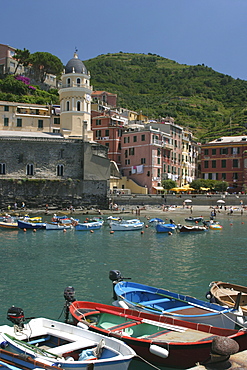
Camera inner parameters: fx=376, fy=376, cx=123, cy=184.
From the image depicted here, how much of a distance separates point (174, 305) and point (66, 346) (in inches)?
206

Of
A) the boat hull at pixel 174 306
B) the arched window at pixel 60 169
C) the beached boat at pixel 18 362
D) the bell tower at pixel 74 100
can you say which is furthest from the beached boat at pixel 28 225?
the beached boat at pixel 18 362

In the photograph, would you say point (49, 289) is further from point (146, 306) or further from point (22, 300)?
point (146, 306)

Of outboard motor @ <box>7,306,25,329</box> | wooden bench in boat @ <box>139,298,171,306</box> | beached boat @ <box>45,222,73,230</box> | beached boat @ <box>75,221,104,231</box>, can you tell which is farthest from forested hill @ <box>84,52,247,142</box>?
outboard motor @ <box>7,306,25,329</box>

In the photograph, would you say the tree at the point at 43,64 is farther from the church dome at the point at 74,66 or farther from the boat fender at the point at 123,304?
the boat fender at the point at 123,304

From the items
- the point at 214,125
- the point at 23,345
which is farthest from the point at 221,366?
the point at 214,125

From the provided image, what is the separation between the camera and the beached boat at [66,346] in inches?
364

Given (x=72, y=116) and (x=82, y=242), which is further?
(x=72, y=116)

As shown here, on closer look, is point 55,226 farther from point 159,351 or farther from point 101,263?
point 159,351

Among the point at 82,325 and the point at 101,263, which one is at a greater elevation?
the point at 82,325

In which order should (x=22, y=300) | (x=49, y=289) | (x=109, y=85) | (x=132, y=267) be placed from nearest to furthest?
1. (x=22, y=300)
2. (x=49, y=289)
3. (x=132, y=267)
4. (x=109, y=85)

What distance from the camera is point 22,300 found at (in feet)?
57.0

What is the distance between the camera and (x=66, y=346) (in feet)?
33.9

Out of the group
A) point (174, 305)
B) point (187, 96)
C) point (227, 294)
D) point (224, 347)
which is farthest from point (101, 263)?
point (187, 96)

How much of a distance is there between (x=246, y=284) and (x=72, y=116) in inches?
2074
